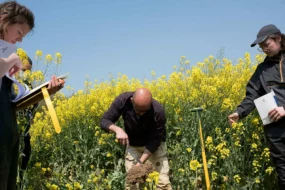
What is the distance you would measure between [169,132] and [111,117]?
1.21 meters

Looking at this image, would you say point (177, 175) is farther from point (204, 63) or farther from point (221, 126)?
point (204, 63)

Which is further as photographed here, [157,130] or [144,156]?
[157,130]

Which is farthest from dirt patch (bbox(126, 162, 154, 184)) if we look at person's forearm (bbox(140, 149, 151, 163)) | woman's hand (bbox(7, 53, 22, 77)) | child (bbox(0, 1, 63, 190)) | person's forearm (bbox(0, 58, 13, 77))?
person's forearm (bbox(0, 58, 13, 77))

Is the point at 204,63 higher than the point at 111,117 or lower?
higher

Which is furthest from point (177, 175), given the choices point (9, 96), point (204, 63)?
point (204, 63)

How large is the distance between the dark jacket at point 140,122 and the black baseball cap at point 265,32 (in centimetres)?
107

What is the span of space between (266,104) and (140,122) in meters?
1.15

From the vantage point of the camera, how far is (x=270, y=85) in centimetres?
317

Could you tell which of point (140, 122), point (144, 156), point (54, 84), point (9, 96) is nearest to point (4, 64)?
point (9, 96)

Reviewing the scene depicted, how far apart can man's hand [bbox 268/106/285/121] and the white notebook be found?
0.03 m

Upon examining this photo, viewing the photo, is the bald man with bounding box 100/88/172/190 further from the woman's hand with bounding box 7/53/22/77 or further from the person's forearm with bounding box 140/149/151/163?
the woman's hand with bounding box 7/53/22/77

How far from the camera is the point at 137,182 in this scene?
2646mm

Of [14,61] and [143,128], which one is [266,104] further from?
[14,61]

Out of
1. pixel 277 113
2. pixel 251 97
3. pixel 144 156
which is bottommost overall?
pixel 144 156
